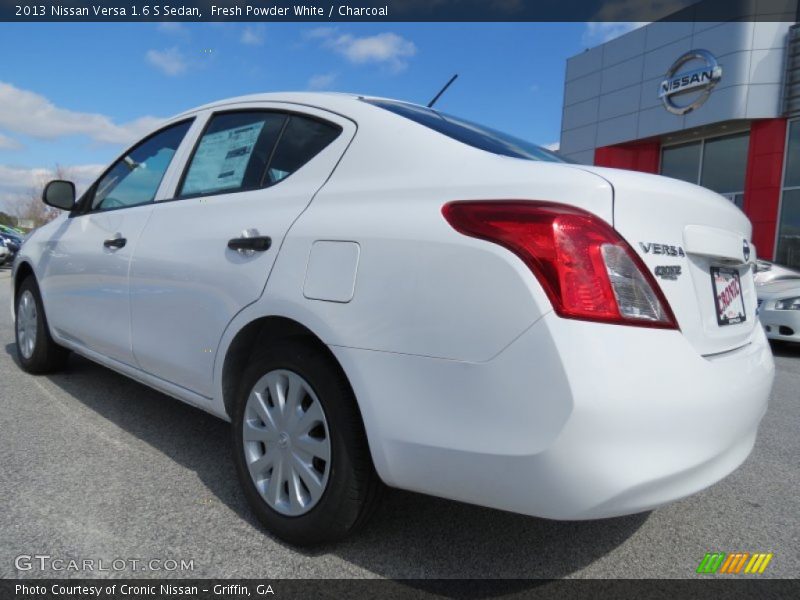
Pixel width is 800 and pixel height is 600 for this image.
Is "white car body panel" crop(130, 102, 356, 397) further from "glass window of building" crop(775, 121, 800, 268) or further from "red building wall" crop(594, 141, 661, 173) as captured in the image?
"red building wall" crop(594, 141, 661, 173)

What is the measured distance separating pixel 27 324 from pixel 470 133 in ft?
11.9

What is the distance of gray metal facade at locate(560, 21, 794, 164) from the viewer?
15.4m

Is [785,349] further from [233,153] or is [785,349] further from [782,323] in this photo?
[233,153]

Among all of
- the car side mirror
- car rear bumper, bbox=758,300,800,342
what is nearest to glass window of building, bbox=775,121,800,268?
car rear bumper, bbox=758,300,800,342

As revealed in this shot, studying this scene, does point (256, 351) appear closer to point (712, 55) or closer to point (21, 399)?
point (21, 399)

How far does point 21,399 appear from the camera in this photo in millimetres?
3654

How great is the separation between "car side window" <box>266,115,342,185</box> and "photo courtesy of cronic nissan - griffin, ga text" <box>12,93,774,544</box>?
11 mm

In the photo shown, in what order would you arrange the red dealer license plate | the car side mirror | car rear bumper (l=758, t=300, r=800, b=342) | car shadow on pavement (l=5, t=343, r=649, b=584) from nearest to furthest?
the red dealer license plate, car shadow on pavement (l=5, t=343, r=649, b=584), the car side mirror, car rear bumper (l=758, t=300, r=800, b=342)

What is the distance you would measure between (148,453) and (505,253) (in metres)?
2.13

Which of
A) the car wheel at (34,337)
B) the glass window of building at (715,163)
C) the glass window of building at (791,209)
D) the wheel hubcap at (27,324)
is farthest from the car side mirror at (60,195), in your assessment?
the glass window of building at (791,209)

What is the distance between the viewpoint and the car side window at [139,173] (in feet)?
9.96

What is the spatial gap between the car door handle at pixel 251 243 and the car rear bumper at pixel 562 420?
2.11 ft

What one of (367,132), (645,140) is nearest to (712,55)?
(645,140)

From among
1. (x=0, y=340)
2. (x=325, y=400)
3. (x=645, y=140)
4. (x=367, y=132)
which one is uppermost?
(x=645, y=140)
